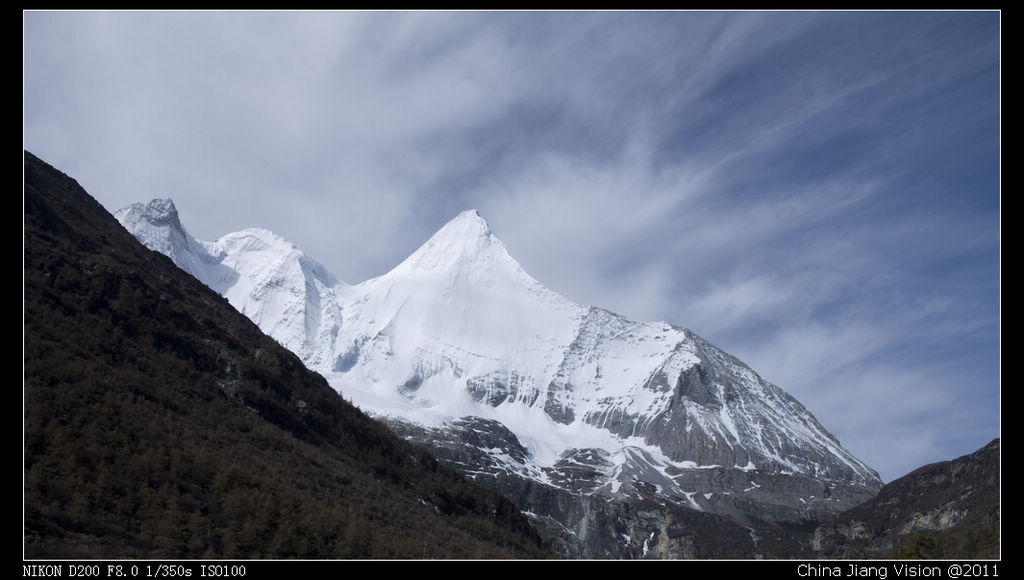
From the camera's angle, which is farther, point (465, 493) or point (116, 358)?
point (465, 493)

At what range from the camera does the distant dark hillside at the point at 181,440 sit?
52469 mm

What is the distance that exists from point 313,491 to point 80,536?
23.7 m

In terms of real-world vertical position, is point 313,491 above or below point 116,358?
below

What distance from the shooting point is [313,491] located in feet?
224

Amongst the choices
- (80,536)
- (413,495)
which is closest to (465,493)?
(413,495)

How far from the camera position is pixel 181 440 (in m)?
63.4

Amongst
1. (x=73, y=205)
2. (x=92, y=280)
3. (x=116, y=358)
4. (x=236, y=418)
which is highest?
(x=73, y=205)

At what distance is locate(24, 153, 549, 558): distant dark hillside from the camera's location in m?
52.5

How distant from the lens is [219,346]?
84438 millimetres

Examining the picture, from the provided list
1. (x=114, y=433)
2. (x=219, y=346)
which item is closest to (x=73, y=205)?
(x=219, y=346)
